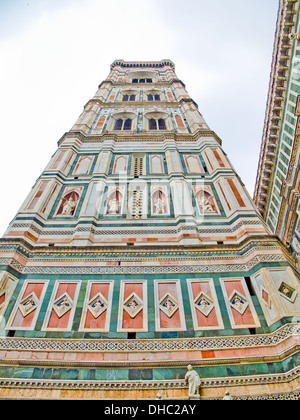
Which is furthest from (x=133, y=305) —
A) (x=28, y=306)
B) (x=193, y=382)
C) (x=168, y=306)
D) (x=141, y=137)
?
(x=141, y=137)

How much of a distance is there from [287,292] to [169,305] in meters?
1.94

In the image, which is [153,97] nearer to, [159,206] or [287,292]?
[159,206]

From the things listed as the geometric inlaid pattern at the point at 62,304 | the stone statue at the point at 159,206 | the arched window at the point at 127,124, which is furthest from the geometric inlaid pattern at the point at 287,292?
the arched window at the point at 127,124

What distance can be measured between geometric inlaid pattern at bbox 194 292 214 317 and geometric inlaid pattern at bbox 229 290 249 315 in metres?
0.35

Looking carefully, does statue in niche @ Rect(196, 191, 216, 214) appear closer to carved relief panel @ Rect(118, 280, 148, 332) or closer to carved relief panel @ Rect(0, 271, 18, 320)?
carved relief panel @ Rect(118, 280, 148, 332)

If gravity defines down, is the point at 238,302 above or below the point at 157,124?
below

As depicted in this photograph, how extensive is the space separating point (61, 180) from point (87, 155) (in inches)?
76.4

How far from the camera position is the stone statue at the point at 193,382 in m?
3.90

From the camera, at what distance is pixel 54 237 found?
6.83 m

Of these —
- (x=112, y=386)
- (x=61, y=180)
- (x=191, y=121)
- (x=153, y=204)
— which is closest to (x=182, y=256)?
(x=153, y=204)

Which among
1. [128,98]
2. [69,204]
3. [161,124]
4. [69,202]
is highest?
[128,98]

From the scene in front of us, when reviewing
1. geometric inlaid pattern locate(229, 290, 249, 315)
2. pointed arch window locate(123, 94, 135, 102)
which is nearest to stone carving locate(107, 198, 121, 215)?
geometric inlaid pattern locate(229, 290, 249, 315)

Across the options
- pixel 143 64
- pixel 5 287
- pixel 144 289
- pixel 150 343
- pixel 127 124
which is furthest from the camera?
pixel 143 64

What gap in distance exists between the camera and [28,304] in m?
5.20
